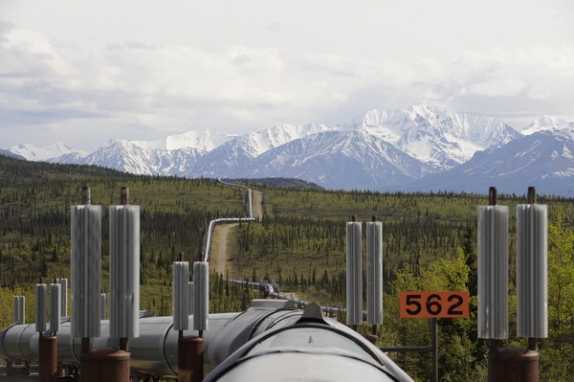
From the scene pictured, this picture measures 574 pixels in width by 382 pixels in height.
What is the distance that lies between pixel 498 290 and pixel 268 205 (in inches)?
6239

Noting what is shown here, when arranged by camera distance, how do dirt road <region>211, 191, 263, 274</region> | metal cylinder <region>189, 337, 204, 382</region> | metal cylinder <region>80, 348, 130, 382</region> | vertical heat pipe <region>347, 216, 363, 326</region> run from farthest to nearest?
dirt road <region>211, 191, 263, 274</region> < vertical heat pipe <region>347, 216, 363, 326</region> < metal cylinder <region>189, 337, 204, 382</region> < metal cylinder <region>80, 348, 130, 382</region>

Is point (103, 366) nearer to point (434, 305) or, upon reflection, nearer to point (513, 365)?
point (513, 365)

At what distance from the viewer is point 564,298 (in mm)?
34906

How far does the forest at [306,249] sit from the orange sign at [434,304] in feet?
60.3

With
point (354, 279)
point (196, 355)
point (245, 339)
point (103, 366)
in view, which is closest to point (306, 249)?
point (354, 279)

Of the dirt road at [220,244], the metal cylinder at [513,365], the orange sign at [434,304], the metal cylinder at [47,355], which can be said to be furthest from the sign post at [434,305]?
the dirt road at [220,244]

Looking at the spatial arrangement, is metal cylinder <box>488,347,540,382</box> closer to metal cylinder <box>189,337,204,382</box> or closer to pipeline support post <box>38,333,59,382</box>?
metal cylinder <box>189,337,204,382</box>

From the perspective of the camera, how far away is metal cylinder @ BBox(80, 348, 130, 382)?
32.1 ft

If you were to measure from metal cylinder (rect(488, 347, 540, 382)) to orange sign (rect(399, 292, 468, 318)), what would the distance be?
4.68m

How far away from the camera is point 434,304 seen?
14828mm

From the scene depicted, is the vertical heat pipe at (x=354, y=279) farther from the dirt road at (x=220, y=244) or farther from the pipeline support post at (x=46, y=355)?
the dirt road at (x=220, y=244)

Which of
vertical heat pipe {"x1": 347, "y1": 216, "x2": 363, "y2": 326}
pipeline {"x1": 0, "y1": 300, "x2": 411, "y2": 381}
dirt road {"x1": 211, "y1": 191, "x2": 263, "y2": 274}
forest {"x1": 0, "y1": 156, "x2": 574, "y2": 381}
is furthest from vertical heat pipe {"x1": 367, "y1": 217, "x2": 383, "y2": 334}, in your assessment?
dirt road {"x1": 211, "y1": 191, "x2": 263, "y2": 274}

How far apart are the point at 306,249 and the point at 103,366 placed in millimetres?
107351

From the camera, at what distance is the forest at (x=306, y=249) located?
3922 cm
